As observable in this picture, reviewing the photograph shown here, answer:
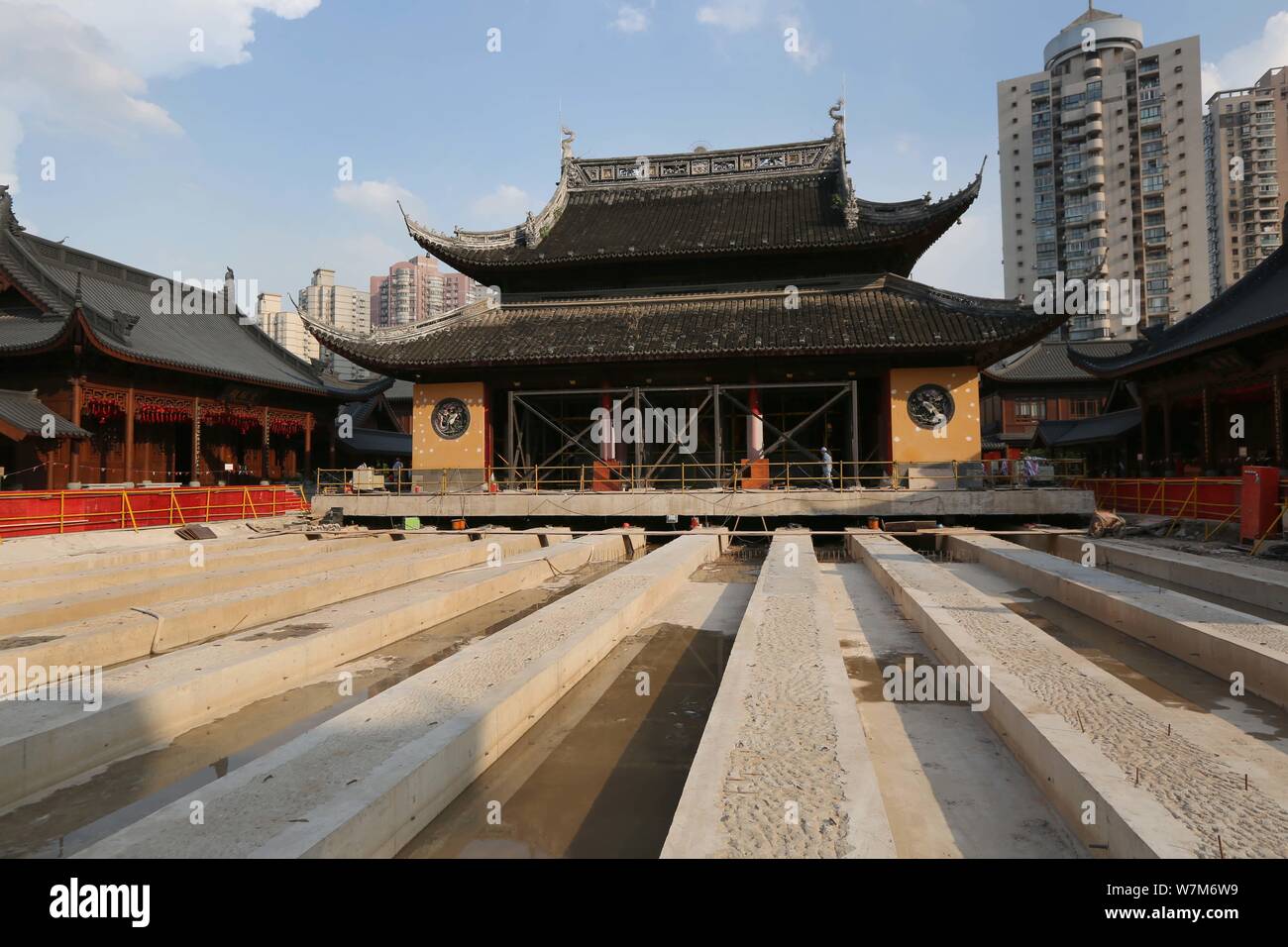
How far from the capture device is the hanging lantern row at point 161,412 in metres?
19.5

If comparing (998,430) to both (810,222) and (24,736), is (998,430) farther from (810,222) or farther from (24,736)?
(24,736)

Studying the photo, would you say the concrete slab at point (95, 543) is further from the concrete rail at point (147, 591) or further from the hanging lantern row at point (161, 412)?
the hanging lantern row at point (161, 412)

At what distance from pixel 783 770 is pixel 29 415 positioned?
2081 centimetres

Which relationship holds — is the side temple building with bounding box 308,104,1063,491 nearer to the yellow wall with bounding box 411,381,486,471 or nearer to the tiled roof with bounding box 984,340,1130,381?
the yellow wall with bounding box 411,381,486,471

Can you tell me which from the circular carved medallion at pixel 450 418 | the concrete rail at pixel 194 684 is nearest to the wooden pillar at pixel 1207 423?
the concrete rail at pixel 194 684

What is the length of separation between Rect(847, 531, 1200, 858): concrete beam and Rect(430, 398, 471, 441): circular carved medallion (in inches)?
624

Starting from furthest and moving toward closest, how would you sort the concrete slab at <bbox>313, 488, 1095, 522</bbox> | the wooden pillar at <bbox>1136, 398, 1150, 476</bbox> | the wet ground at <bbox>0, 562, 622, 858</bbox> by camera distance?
the wooden pillar at <bbox>1136, 398, 1150, 476</bbox>, the concrete slab at <bbox>313, 488, 1095, 522</bbox>, the wet ground at <bbox>0, 562, 622, 858</bbox>

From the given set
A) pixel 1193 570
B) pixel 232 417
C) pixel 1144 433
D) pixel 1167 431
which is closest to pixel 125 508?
pixel 232 417

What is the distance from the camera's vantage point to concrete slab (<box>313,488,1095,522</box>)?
609 inches

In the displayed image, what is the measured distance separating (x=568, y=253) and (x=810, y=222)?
767 cm

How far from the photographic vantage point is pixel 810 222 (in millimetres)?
21406

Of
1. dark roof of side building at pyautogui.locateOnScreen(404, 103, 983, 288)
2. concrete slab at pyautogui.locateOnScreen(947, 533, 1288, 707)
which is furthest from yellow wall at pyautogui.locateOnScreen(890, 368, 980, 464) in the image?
concrete slab at pyautogui.locateOnScreen(947, 533, 1288, 707)

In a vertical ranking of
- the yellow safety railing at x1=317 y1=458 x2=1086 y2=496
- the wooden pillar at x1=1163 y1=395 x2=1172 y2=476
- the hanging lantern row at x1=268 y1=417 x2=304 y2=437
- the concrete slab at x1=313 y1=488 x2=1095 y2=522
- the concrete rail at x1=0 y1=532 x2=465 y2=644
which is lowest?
the concrete rail at x1=0 y1=532 x2=465 y2=644
